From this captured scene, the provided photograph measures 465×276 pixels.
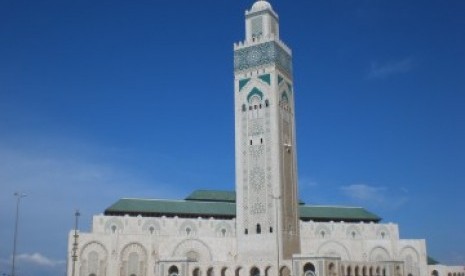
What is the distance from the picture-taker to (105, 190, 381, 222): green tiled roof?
4393 centimetres

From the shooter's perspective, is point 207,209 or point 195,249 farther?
point 207,209

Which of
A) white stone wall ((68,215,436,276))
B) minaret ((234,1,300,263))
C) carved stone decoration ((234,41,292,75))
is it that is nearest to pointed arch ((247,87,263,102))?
minaret ((234,1,300,263))

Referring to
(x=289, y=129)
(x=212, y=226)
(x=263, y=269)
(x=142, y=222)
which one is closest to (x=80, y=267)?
(x=142, y=222)

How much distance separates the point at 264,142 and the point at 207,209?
1130 centimetres

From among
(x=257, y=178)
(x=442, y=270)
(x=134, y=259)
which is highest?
(x=257, y=178)

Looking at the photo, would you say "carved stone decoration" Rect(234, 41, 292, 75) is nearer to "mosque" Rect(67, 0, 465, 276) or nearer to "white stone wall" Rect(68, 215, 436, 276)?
"mosque" Rect(67, 0, 465, 276)

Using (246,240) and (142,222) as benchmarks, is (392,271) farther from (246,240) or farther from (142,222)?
(142,222)

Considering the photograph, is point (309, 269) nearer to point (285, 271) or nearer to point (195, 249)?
point (285, 271)

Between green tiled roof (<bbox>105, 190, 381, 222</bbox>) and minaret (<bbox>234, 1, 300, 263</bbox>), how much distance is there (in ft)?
28.7

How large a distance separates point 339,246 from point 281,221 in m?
13.7

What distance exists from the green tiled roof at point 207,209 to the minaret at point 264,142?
8.76 metres

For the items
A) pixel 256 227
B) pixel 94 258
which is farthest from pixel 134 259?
pixel 256 227

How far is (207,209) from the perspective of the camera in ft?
151

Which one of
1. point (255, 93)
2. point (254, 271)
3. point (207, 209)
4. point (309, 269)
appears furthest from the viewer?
point (207, 209)
